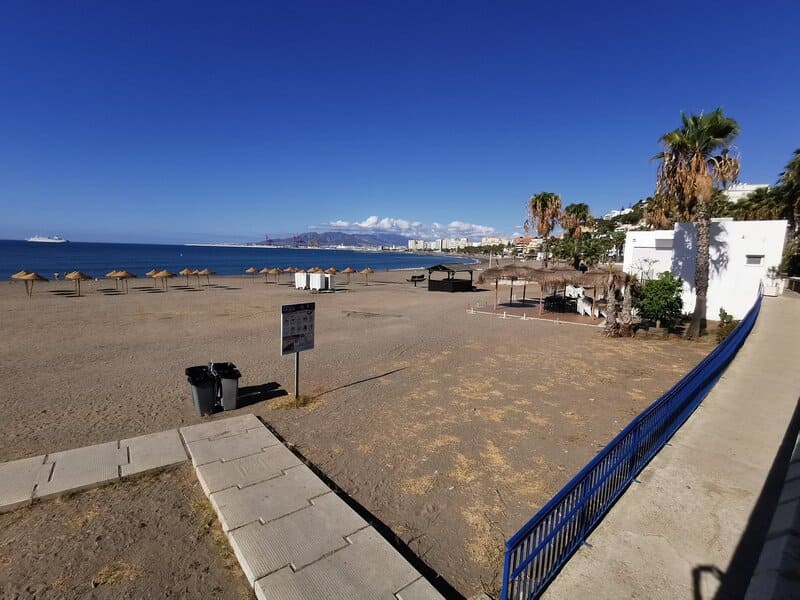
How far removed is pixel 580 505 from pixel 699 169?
16.0m

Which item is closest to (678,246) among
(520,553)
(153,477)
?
(520,553)

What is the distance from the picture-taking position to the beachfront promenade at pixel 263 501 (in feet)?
11.8

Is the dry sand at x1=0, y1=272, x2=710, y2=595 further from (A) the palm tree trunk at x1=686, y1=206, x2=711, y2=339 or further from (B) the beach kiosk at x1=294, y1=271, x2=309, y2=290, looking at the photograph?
(B) the beach kiosk at x1=294, y1=271, x2=309, y2=290

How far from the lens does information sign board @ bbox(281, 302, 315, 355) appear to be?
8242 millimetres

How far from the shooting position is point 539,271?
21.8 meters

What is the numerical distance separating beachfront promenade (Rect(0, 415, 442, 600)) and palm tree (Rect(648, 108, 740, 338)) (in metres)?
16.5

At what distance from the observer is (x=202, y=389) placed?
25.4 ft

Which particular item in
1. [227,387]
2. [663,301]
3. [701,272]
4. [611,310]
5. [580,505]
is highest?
[701,272]

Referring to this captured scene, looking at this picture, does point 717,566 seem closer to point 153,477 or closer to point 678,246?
point 153,477

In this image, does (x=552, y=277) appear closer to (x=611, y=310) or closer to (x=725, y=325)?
(x=611, y=310)

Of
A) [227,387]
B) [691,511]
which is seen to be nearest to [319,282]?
[227,387]

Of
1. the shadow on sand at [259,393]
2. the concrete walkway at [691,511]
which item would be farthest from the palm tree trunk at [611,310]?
the shadow on sand at [259,393]

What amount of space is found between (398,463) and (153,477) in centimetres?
358

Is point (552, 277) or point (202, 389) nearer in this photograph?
point (202, 389)
